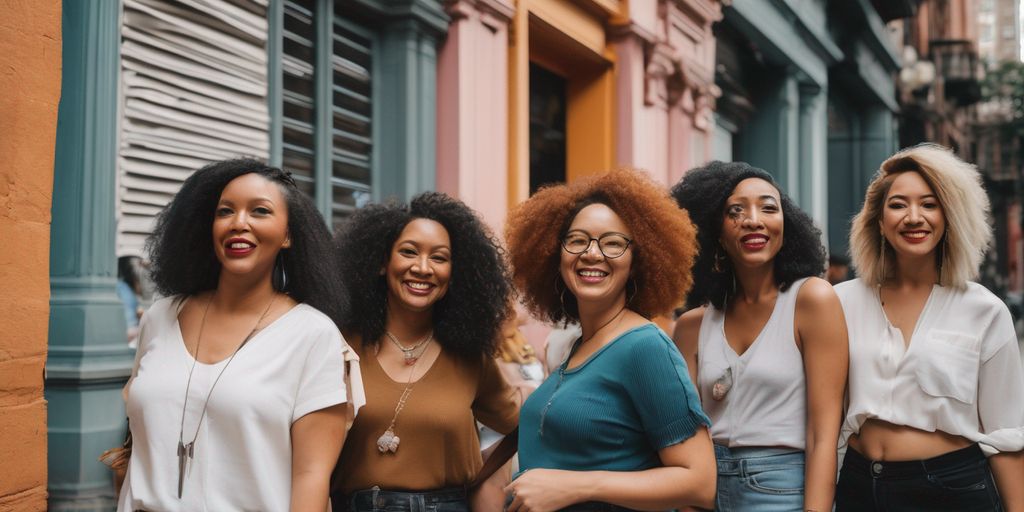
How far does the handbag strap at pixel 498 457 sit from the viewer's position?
3.29m

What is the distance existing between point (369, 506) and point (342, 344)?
0.54 m

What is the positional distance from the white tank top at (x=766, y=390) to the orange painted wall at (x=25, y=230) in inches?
101

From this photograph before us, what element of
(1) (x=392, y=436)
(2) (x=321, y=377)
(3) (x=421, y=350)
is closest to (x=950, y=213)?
(3) (x=421, y=350)

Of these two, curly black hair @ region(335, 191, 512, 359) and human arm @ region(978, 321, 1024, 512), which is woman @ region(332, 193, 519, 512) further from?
human arm @ region(978, 321, 1024, 512)

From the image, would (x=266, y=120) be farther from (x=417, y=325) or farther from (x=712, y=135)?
(x=712, y=135)

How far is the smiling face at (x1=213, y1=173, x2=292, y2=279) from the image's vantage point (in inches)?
112

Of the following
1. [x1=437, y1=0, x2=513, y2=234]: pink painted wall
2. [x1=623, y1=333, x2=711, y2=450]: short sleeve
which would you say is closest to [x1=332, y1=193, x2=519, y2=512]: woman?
[x1=623, y1=333, x2=711, y2=450]: short sleeve

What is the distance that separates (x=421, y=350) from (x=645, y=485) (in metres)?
1.03

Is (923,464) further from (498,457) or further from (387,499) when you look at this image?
(387,499)

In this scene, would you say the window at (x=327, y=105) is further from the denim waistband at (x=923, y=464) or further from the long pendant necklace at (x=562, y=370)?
the denim waistband at (x=923, y=464)

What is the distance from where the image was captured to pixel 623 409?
259cm

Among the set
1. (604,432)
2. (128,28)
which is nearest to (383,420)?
(604,432)

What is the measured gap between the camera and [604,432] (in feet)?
8.51

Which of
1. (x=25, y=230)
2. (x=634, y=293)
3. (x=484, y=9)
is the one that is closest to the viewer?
(x=634, y=293)
